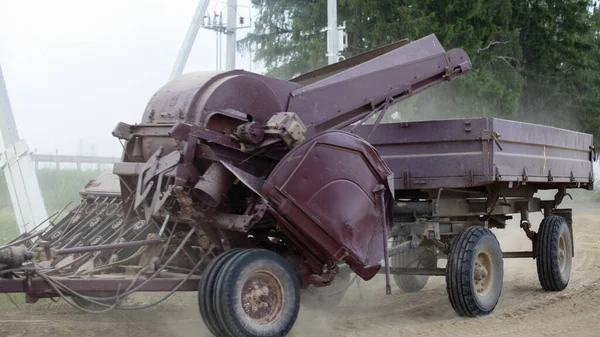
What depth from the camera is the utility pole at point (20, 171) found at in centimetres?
1401

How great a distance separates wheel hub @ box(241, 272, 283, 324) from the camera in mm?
7645

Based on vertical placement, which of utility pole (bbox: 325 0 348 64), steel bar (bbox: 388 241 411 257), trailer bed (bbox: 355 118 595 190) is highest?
utility pole (bbox: 325 0 348 64)

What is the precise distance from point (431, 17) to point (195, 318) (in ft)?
Answer: 46.9

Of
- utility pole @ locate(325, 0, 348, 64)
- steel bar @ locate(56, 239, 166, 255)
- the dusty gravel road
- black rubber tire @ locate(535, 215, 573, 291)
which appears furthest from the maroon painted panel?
utility pole @ locate(325, 0, 348, 64)

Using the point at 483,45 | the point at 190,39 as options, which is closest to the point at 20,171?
the point at 190,39

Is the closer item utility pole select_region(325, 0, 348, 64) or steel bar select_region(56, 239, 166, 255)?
steel bar select_region(56, 239, 166, 255)

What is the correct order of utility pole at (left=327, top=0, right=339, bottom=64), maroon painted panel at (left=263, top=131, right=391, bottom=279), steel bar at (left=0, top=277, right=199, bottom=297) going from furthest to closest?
utility pole at (left=327, top=0, right=339, bottom=64), maroon painted panel at (left=263, top=131, right=391, bottom=279), steel bar at (left=0, top=277, right=199, bottom=297)

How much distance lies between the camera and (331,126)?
357 inches

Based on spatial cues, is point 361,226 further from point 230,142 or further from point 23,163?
point 23,163

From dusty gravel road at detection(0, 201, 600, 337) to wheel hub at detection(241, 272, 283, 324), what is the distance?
2.74 feet

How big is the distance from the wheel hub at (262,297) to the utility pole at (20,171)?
23.7 ft

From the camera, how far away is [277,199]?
307 inches

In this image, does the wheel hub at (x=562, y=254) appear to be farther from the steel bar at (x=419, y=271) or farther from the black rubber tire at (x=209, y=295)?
the black rubber tire at (x=209, y=295)

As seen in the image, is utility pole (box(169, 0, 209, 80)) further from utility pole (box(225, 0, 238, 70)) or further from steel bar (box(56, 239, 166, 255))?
steel bar (box(56, 239, 166, 255))
